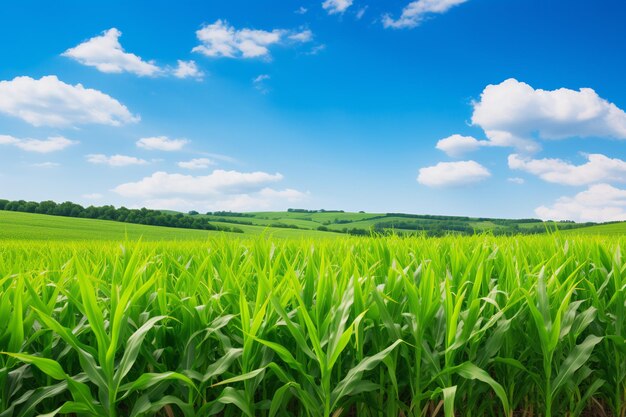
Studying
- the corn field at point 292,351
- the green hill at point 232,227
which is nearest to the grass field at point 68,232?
the green hill at point 232,227

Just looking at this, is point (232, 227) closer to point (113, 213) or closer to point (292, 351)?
point (113, 213)

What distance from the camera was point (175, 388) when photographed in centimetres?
214

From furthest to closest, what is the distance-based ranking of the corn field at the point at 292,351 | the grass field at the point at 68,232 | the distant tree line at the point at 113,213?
1. the distant tree line at the point at 113,213
2. the grass field at the point at 68,232
3. the corn field at the point at 292,351

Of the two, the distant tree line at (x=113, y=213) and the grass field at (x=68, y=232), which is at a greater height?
the distant tree line at (x=113, y=213)

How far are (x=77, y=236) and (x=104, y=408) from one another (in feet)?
102

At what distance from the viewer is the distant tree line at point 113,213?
44.7 metres

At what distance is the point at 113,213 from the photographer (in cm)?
4856

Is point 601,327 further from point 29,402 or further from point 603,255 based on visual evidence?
point 29,402

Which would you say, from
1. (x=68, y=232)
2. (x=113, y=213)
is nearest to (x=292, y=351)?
(x=68, y=232)

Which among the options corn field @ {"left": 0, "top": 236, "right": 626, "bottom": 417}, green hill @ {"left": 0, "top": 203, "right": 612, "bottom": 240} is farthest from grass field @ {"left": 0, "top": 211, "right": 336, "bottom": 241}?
corn field @ {"left": 0, "top": 236, "right": 626, "bottom": 417}

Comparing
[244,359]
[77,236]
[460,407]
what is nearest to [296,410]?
[244,359]

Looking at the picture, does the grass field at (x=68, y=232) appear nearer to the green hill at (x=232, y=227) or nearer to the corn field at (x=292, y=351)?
the green hill at (x=232, y=227)

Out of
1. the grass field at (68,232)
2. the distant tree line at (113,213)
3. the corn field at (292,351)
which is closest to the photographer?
the corn field at (292,351)

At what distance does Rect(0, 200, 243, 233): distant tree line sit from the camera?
44719 millimetres
